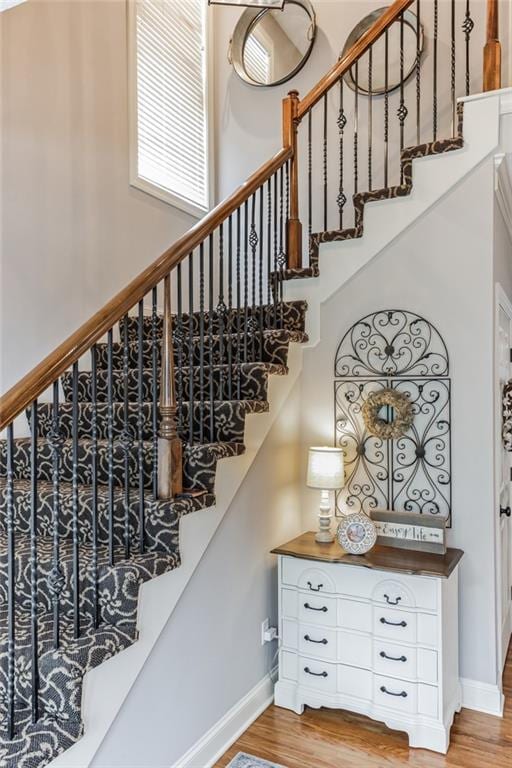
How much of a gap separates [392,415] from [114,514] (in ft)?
4.93

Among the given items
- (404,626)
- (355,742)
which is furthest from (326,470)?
(355,742)

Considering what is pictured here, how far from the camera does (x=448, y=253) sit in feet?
9.20

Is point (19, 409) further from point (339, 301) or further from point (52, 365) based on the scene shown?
point (339, 301)

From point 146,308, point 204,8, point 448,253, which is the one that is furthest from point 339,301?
point 204,8

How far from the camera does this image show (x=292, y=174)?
3.36m

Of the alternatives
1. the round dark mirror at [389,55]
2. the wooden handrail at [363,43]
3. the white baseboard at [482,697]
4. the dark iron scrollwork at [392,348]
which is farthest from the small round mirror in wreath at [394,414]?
the round dark mirror at [389,55]

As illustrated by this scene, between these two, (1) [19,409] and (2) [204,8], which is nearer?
(1) [19,409]

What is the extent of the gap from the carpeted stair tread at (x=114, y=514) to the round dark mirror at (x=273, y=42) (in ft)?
12.0

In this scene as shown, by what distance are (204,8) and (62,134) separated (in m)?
2.26

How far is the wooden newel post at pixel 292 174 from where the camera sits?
325 cm

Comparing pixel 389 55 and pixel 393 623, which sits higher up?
pixel 389 55

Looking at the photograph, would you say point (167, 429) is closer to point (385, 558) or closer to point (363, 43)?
point (385, 558)

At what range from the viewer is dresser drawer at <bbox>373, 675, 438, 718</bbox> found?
2402 millimetres

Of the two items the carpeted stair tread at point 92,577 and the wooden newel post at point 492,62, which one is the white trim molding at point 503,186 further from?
the carpeted stair tread at point 92,577
